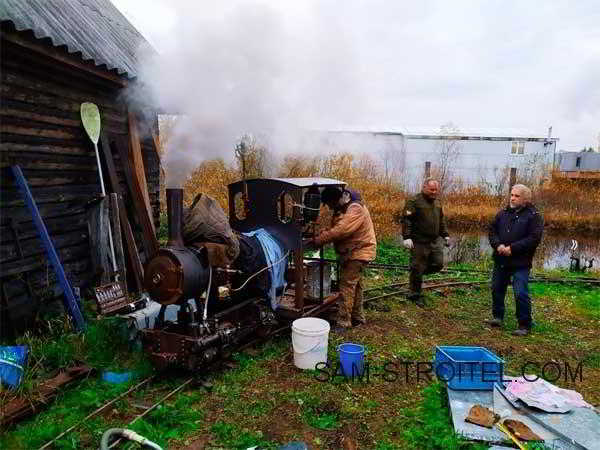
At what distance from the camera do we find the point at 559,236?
1623cm

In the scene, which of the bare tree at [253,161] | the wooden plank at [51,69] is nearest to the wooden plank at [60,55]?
the wooden plank at [51,69]

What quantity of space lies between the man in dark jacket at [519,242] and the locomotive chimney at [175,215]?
13.4ft

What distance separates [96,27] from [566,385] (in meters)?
7.80

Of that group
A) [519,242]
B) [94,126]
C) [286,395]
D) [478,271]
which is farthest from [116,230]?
[478,271]

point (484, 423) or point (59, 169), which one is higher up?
point (59, 169)

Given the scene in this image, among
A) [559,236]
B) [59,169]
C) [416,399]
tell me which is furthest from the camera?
[559,236]

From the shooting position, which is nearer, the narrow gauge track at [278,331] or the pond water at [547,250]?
the narrow gauge track at [278,331]

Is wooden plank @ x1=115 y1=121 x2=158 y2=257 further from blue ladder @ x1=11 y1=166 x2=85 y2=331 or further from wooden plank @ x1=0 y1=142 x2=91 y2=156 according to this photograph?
blue ladder @ x1=11 y1=166 x2=85 y2=331

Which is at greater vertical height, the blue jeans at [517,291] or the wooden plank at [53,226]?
the wooden plank at [53,226]

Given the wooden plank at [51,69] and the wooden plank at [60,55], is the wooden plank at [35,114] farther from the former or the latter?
the wooden plank at [60,55]

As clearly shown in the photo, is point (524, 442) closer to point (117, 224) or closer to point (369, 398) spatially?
point (369, 398)

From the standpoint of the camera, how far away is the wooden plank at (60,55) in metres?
4.54

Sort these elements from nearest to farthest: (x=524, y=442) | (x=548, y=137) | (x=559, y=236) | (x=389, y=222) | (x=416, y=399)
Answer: (x=524, y=442)
(x=416, y=399)
(x=389, y=222)
(x=559, y=236)
(x=548, y=137)

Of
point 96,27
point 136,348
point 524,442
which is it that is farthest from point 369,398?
point 96,27
